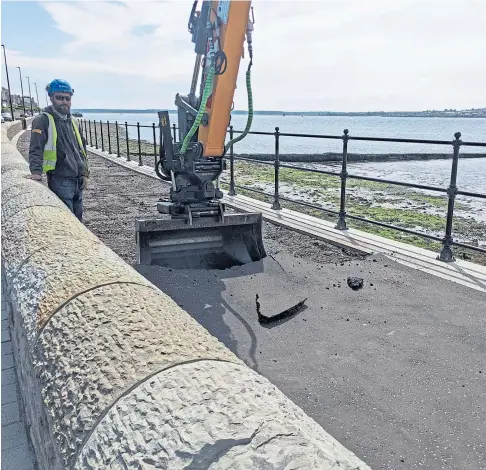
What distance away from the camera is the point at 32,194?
421 cm

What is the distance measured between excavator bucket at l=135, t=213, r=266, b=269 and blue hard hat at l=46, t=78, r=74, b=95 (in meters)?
1.52

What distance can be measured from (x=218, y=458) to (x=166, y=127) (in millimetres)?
4930

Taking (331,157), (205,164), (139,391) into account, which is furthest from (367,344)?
(331,157)

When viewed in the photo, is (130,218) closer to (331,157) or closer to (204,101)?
(204,101)

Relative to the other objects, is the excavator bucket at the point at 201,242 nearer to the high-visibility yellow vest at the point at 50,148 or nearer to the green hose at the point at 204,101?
the green hose at the point at 204,101

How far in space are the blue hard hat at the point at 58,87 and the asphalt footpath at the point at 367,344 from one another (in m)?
1.96

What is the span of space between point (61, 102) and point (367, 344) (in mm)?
3736

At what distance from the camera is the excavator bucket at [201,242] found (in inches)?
196

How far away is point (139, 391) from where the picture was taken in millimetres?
1309

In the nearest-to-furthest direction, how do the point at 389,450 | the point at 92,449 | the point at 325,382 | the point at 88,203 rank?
the point at 92,449, the point at 389,450, the point at 325,382, the point at 88,203

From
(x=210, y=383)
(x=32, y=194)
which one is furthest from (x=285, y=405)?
(x=32, y=194)

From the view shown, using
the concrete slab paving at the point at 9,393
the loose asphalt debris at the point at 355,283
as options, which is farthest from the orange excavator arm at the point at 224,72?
the concrete slab paving at the point at 9,393

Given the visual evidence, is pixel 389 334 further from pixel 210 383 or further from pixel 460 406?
pixel 210 383

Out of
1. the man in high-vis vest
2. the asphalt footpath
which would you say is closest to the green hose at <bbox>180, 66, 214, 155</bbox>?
the man in high-vis vest
